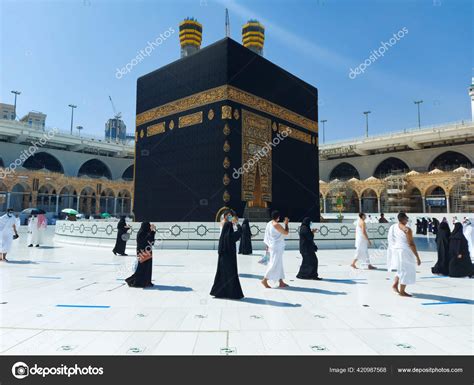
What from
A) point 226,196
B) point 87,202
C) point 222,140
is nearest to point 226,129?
point 222,140

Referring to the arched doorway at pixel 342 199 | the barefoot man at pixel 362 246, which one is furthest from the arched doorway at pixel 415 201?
the barefoot man at pixel 362 246

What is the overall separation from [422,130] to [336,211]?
10.1 metres

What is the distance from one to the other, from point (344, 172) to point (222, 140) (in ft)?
88.5

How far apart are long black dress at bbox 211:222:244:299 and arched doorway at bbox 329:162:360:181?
109 feet

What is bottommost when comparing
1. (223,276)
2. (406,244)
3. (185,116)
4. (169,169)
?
(223,276)

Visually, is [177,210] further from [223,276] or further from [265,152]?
[223,276]

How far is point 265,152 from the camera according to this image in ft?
44.5

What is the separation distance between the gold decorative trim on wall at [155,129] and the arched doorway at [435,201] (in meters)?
22.2

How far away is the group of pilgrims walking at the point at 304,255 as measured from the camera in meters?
4.09

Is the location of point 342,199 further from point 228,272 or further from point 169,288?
point 228,272

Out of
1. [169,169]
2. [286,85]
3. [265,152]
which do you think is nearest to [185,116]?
[169,169]

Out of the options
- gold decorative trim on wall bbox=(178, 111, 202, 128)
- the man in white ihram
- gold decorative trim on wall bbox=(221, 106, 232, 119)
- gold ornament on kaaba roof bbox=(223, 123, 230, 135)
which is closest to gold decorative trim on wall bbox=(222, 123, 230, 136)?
gold ornament on kaaba roof bbox=(223, 123, 230, 135)

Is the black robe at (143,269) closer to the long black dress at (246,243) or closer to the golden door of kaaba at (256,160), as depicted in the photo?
the long black dress at (246,243)

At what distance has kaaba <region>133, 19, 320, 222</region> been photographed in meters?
12.1
